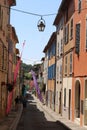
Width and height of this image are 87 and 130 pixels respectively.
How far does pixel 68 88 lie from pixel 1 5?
9.30 meters

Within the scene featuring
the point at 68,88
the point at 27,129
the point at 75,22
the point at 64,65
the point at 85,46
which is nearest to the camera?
the point at 85,46

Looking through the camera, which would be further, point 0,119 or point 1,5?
point 0,119

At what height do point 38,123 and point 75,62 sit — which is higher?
point 75,62

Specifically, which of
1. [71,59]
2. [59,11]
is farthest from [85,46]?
[59,11]

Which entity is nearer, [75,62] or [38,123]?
[75,62]

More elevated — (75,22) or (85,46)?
(75,22)

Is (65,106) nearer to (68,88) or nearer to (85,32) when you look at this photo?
(68,88)

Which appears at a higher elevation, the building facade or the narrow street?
the building facade

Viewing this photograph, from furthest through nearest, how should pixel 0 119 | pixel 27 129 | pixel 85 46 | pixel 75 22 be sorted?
pixel 0 119 < pixel 75 22 < pixel 27 129 < pixel 85 46

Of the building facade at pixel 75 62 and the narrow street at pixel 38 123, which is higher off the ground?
the building facade at pixel 75 62

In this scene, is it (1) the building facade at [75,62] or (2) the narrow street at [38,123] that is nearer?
(1) the building facade at [75,62]

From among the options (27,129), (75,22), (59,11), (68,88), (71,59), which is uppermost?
(59,11)

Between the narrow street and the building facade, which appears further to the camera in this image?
the narrow street

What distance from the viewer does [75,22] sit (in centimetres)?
3200
